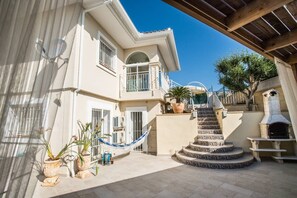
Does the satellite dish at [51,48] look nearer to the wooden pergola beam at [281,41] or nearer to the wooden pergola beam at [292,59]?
the wooden pergola beam at [281,41]

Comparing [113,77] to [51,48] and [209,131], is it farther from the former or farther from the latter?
[51,48]

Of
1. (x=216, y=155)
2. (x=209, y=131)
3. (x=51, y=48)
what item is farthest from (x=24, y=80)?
(x=209, y=131)

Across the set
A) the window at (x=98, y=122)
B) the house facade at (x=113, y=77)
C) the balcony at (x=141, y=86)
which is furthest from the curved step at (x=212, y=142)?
the window at (x=98, y=122)

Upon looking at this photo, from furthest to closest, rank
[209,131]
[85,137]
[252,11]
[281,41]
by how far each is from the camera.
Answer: [209,131] < [85,137] < [281,41] < [252,11]

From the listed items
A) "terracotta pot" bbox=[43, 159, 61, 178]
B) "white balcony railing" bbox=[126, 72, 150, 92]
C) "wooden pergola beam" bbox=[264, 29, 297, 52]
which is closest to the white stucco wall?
"white balcony railing" bbox=[126, 72, 150, 92]

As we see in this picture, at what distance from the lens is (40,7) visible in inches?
39.9

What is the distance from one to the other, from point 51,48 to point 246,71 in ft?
33.2

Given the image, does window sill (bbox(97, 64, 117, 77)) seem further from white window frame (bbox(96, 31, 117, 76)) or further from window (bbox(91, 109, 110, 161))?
window (bbox(91, 109, 110, 161))

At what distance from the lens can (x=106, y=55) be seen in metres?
7.02

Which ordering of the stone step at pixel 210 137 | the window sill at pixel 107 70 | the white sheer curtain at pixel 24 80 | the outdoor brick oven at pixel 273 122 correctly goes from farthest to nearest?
the stone step at pixel 210 137 < the window sill at pixel 107 70 < the outdoor brick oven at pixel 273 122 < the white sheer curtain at pixel 24 80

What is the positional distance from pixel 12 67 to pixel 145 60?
803 centimetres

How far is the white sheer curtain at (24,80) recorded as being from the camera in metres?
0.92

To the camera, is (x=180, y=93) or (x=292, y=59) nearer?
(x=292, y=59)

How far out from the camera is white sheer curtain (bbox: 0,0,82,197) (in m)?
0.92
